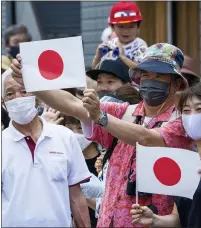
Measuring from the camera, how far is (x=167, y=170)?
5547mm

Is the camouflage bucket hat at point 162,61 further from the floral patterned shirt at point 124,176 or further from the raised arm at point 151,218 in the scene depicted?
the raised arm at point 151,218

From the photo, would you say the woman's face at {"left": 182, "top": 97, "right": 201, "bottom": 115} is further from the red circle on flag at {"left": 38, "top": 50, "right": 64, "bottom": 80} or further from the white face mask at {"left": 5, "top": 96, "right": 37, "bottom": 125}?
the white face mask at {"left": 5, "top": 96, "right": 37, "bottom": 125}

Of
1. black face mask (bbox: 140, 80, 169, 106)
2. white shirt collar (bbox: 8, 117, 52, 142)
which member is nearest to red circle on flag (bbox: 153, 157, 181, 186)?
black face mask (bbox: 140, 80, 169, 106)

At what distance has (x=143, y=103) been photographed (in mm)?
5918

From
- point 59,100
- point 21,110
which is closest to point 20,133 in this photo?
point 21,110

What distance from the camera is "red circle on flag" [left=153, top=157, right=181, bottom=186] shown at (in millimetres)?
5559

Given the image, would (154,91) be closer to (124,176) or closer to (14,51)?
(124,176)

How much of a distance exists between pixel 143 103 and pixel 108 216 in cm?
70

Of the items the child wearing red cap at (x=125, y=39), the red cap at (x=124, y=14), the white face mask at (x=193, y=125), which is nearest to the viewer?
the white face mask at (x=193, y=125)

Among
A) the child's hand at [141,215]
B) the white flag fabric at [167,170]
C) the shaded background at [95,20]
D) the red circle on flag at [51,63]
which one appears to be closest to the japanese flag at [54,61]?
the red circle on flag at [51,63]

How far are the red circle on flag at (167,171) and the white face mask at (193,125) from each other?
19 centimetres

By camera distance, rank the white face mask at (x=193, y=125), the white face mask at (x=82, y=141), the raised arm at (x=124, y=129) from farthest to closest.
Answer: the white face mask at (x=82, y=141) < the white face mask at (x=193, y=125) < the raised arm at (x=124, y=129)

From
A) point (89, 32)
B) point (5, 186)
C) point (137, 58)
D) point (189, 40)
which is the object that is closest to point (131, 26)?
point (137, 58)

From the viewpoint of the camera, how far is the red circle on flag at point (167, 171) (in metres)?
5.56
